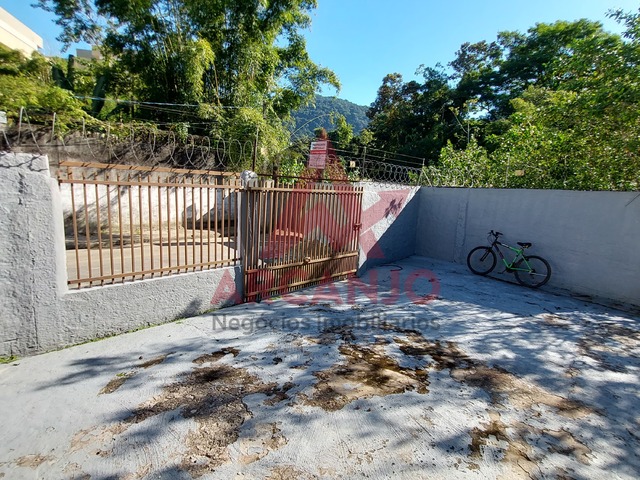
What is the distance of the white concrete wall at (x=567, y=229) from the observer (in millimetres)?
4941

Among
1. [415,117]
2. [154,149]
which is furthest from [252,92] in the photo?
[415,117]

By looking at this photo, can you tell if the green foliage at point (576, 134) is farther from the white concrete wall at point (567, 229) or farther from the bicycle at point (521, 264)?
the bicycle at point (521, 264)

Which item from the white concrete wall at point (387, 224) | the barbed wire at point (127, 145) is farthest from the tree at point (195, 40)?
the white concrete wall at point (387, 224)

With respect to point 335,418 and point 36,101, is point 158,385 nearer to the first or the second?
point 335,418

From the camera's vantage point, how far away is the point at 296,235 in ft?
15.2

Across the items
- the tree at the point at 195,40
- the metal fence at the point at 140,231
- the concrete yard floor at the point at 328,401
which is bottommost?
the concrete yard floor at the point at 328,401

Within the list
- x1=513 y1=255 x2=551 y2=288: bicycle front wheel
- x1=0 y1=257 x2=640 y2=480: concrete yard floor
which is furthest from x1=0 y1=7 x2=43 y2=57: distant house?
x1=513 y1=255 x2=551 y2=288: bicycle front wheel

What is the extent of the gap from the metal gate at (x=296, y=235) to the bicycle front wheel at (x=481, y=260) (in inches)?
105

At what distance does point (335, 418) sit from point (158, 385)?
1.40 metres

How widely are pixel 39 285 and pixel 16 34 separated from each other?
24.5 metres

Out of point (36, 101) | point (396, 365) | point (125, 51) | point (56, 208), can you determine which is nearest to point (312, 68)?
point (125, 51)

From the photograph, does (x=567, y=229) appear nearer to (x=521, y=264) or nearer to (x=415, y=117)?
(x=521, y=264)

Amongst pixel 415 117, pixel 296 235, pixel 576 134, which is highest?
pixel 415 117

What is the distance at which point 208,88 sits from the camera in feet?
27.0
